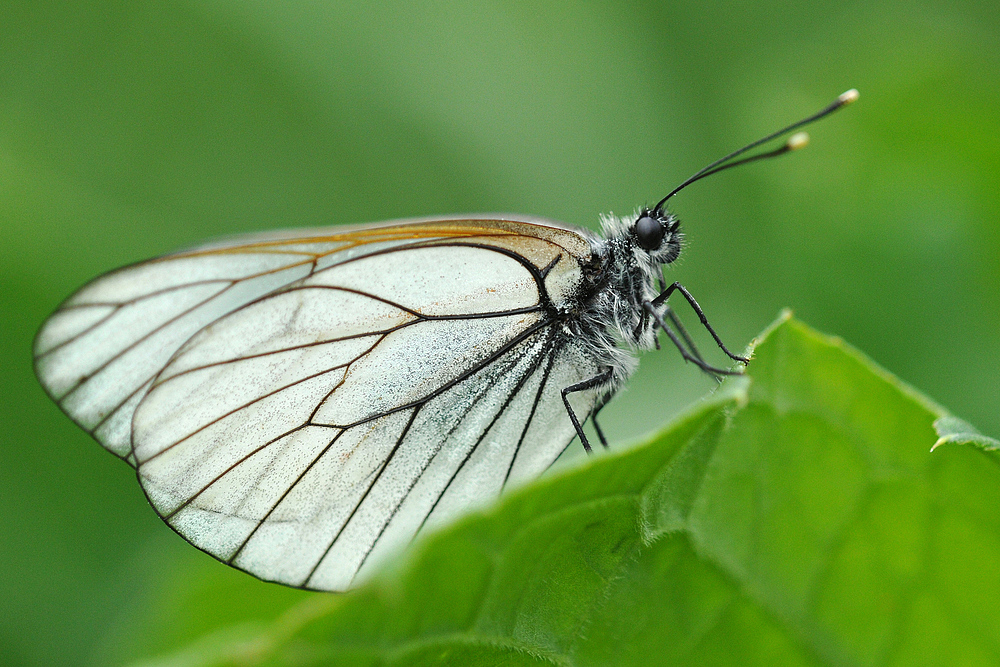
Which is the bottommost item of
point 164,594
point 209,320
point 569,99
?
point 164,594

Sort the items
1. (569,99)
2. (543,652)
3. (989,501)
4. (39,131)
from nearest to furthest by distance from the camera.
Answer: (543,652)
(989,501)
(39,131)
(569,99)

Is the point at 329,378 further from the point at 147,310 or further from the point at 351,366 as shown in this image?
the point at 147,310

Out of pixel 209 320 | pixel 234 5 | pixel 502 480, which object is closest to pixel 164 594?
pixel 209 320

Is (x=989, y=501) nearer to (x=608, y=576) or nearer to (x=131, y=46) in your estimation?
(x=608, y=576)

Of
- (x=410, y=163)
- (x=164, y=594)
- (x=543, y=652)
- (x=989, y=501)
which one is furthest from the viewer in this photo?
(x=410, y=163)

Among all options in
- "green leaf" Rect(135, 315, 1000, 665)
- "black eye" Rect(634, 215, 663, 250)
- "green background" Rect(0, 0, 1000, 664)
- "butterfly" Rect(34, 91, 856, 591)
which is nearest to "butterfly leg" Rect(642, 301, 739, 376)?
"butterfly" Rect(34, 91, 856, 591)

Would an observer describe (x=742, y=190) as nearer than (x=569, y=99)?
Yes

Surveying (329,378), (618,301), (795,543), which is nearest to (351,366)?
(329,378)
